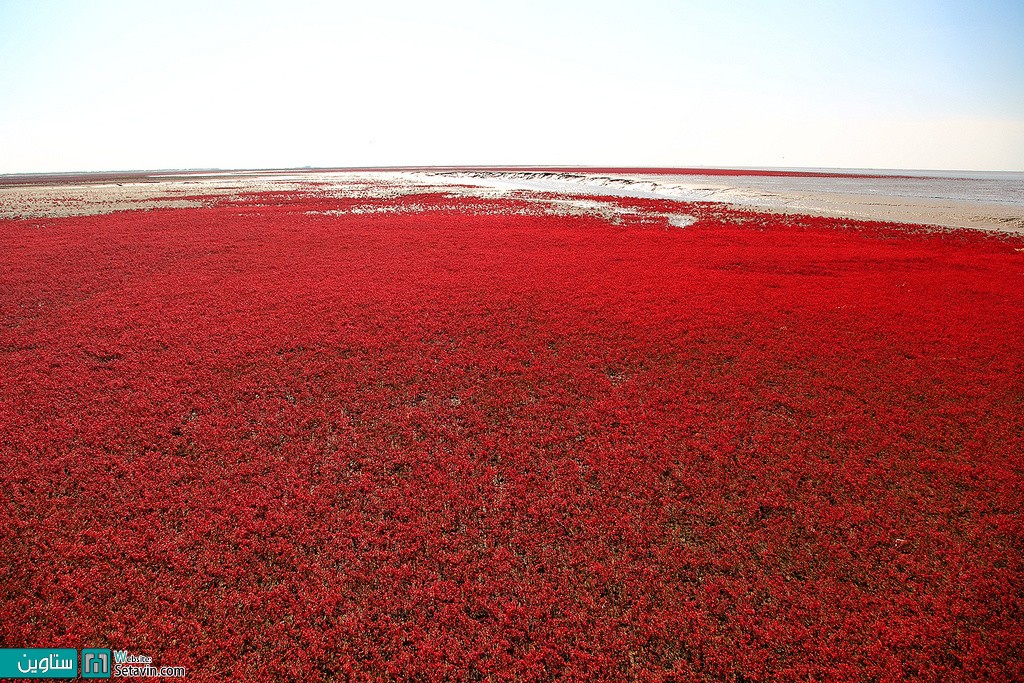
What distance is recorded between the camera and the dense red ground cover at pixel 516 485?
3854 mm

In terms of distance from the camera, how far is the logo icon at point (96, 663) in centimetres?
362

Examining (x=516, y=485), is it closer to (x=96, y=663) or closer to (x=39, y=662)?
(x=96, y=663)

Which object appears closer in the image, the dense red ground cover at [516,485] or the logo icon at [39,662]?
the logo icon at [39,662]

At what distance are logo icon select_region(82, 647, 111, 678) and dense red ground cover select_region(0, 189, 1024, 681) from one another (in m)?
0.10

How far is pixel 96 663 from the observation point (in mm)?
3674

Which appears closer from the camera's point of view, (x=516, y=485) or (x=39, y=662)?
(x=39, y=662)

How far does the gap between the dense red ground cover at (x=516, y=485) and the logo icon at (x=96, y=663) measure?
0.34ft

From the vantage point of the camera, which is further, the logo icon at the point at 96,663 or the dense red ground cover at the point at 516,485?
the dense red ground cover at the point at 516,485

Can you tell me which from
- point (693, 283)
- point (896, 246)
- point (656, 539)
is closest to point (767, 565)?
point (656, 539)

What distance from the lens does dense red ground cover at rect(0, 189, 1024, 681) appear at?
152 inches

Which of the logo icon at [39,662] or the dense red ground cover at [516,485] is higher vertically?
the dense red ground cover at [516,485]

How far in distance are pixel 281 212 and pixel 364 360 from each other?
28.6 meters

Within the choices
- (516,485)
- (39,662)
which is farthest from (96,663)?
(516,485)

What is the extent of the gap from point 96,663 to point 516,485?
4169 millimetres
